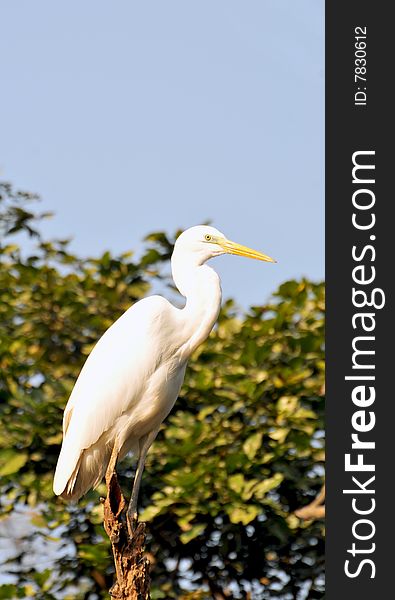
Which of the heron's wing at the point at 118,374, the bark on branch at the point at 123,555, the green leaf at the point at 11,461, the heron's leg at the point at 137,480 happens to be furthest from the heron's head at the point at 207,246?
the green leaf at the point at 11,461

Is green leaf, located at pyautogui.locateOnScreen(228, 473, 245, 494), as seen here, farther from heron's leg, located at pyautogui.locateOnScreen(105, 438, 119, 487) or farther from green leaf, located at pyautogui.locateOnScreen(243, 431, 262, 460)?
heron's leg, located at pyautogui.locateOnScreen(105, 438, 119, 487)

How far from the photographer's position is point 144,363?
5395 mm

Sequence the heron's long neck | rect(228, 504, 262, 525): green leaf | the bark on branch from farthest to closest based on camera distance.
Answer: rect(228, 504, 262, 525): green leaf → the heron's long neck → the bark on branch

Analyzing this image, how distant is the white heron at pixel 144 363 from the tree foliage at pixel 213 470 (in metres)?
1.59

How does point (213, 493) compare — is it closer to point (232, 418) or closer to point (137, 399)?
point (232, 418)

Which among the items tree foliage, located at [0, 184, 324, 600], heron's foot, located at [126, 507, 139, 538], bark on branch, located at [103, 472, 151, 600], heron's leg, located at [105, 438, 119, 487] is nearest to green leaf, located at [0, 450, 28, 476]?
tree foliage, located at [0, 184, 324, 600]

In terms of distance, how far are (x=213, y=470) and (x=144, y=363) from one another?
1840 millimetres

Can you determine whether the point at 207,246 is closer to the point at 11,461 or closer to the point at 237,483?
the point at 237,483

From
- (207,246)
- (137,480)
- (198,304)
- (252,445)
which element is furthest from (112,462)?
(252,445)

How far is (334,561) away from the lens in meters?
5.66

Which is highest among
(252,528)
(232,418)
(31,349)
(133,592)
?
(31,349)

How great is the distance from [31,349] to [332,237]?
2.84 m

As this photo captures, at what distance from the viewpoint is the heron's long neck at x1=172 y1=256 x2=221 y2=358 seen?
5.45 meters

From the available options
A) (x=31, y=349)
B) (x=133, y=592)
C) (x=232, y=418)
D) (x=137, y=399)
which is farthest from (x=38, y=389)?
(x=133, y=592)
